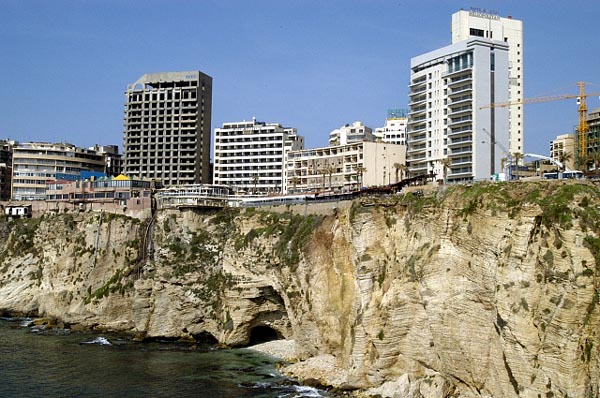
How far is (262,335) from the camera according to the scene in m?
88.1

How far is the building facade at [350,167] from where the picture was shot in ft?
405

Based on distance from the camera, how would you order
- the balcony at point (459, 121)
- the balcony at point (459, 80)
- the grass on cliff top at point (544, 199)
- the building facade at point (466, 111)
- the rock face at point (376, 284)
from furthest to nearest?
the balcony at point (459, 121)
the balcony at point (459, 80)
the building facade at point (466, 111)
the grass on cliff top at point (544, 199)
the rock face at point (376, 284)

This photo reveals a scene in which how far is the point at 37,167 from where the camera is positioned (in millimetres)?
154125

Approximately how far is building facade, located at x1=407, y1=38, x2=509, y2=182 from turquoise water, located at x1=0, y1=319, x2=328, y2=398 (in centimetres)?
4968

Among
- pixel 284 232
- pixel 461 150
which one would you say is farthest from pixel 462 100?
pixel 284 232

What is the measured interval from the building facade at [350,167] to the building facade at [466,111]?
31.2 ft

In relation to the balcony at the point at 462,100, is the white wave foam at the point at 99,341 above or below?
below

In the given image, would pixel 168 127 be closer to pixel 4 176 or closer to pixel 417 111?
pixel 4 176

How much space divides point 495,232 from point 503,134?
196 ft

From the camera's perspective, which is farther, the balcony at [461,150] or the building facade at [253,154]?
the building facade at [253,154]

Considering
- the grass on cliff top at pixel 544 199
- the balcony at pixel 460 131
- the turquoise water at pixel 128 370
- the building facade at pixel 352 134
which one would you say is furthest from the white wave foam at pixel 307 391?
the building facade at pixel 352 134

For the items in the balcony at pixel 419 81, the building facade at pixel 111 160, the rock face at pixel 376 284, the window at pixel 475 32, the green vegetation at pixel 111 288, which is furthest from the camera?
the building facade at pixel 111 160

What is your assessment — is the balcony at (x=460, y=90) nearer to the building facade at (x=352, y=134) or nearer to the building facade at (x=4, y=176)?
the building facade at (x=352, y=134)

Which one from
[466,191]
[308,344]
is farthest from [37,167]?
[466,191]
